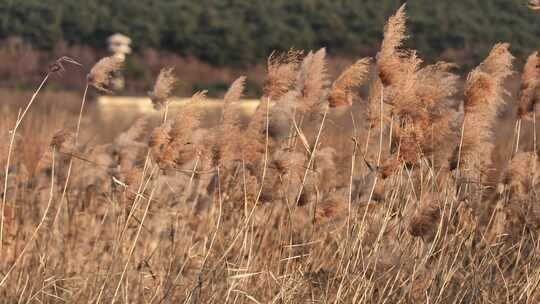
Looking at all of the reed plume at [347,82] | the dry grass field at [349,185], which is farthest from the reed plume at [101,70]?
the reed plume at [347,82]

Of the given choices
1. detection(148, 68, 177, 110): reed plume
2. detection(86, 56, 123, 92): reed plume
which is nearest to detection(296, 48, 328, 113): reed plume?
detection(148, 68, 177, 110): reed plume

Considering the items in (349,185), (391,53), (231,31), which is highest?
(231,31)

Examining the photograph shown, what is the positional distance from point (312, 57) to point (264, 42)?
2190cm

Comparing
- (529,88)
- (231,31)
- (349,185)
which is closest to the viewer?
(349,185)

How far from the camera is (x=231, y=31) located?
2553 centimetres

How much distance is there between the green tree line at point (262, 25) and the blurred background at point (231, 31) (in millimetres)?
23

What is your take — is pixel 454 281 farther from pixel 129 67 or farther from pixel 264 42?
pixel 264 42

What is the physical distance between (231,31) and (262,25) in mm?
1294

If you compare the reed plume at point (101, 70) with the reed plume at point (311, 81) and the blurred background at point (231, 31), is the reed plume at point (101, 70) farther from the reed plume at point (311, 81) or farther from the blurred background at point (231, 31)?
the blurred background at point (231, 31)

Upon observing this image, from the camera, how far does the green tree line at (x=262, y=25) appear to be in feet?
78.0

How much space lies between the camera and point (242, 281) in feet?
11.5

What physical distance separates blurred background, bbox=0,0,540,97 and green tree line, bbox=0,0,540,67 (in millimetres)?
23

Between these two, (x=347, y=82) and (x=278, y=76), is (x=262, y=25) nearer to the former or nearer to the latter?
(x=278, y=76)

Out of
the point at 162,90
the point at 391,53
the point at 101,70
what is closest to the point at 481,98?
the point at 391,53
